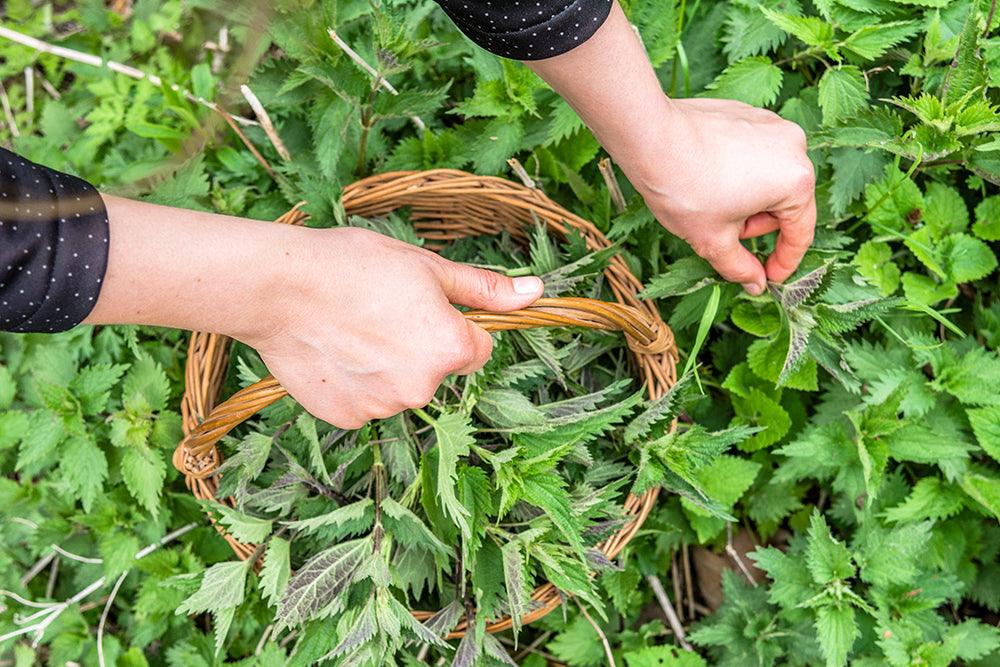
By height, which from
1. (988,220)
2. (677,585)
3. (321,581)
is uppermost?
(988,220)

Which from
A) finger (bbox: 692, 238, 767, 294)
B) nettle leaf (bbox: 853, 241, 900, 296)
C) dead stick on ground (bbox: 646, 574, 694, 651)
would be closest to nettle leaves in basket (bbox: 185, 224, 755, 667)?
finger (bbox: 692, 238, 767, 294)

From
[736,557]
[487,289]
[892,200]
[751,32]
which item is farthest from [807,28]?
[736,557]

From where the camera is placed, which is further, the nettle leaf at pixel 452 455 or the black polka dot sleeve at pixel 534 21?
the nettle leaf at pixel 452 455

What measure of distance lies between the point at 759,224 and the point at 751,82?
1.39 ft

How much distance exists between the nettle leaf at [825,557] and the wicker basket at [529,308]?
425 millimetres

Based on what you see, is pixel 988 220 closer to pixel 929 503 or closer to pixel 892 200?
pixel 892 200

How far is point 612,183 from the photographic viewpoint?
1569 millimetres

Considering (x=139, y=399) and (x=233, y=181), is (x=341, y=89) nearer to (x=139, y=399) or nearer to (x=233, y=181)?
(x=233, y=181)

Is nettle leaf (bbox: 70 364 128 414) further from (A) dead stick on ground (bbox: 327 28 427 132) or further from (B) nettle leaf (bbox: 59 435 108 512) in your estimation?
(A) dead stick on ground (bbox: 327 28 427 132)

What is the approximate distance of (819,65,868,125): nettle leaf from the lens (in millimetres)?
1444

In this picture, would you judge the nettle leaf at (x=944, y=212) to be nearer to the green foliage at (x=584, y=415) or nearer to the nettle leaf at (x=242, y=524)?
the green foliage at (x=584, y=415)

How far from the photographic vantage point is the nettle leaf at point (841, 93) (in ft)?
4.74

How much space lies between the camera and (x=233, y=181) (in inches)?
75.0

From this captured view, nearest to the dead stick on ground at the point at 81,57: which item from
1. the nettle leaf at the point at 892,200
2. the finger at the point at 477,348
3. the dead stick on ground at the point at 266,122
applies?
the dead stick on ground at the point at 266,122
